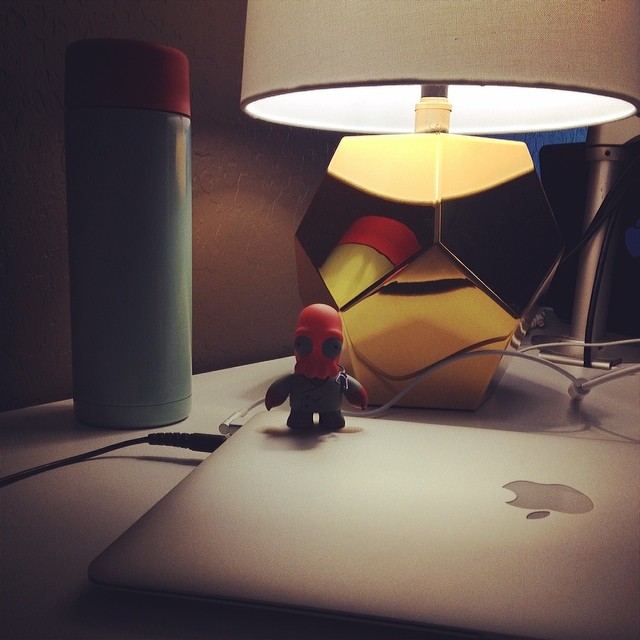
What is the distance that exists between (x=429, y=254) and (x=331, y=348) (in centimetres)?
14

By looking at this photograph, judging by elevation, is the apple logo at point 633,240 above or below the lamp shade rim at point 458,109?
below

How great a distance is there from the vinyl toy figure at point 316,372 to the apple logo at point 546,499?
0.47 ft

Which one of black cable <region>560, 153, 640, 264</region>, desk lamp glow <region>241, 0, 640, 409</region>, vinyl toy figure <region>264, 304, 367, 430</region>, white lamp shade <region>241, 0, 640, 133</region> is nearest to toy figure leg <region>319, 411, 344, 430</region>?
vinyl toy figure <region>264, 304, 367, 430</region>

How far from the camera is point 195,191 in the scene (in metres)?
0.73

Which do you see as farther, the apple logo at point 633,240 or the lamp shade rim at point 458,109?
the apple logo at point 633,240

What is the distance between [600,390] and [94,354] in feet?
1.69

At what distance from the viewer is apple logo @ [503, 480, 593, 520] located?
1.16 ft

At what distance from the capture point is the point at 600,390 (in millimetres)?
699

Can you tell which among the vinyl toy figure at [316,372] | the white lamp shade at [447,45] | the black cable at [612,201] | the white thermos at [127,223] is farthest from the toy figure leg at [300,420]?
the black cable at [612,201]

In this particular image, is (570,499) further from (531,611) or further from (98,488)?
(98,488)

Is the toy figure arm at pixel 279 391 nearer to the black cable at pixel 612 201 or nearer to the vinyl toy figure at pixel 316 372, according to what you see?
the vinyl toy figure at pixel 316 372

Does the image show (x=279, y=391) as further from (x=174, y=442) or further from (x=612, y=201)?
(x=612, y=201)

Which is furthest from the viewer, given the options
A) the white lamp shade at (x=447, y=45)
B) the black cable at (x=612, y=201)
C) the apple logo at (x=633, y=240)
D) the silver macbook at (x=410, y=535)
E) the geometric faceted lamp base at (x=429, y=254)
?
the apple logo at (x=633, y=240)

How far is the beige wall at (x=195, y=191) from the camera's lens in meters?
0.56
